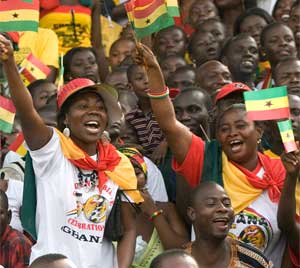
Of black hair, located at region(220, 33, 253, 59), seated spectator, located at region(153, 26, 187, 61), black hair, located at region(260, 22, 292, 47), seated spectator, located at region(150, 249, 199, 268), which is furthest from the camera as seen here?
seated spectator, located at region(153, 26, 187, 61)

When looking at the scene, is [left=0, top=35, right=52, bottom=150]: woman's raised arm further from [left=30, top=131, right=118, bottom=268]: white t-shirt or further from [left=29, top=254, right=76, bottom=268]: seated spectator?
[left=29, top=254, right=76, bottom=268]: seated spectator

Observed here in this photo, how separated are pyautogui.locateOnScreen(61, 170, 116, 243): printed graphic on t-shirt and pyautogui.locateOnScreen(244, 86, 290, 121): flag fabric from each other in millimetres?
1030

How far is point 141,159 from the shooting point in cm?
873

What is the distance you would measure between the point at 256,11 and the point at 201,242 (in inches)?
218

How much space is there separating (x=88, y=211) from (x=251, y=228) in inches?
46.5

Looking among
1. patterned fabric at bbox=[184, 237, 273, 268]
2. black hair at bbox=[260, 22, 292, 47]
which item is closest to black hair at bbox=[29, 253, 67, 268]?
patterned fabric at bbox=[184, 237, 273, 268]

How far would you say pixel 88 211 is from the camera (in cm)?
758

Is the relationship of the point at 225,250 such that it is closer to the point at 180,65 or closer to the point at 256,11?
the point at 180,65

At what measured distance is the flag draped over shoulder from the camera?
8219 millimetres

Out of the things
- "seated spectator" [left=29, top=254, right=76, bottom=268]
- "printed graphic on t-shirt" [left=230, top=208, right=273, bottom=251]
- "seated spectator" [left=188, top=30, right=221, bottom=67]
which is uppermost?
"seated spectator" [left=188, top=30, right=221, bottom=67]

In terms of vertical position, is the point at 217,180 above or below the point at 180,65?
below

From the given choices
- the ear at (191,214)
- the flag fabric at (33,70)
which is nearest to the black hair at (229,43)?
the flag fabric at (33,70)

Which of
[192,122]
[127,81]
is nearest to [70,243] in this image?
[192,122]

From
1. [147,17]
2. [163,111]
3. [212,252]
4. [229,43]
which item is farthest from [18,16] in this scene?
[229,43]
